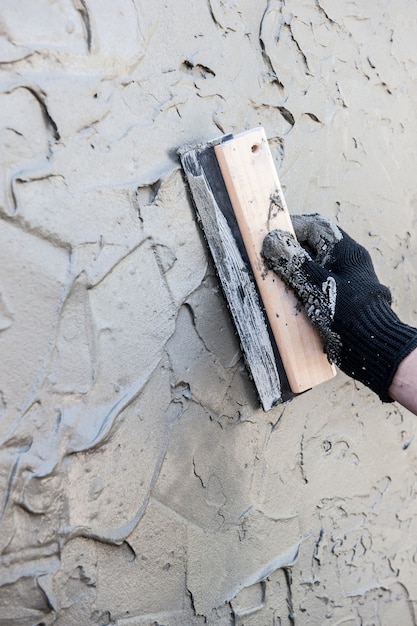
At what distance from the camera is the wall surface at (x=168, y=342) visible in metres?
0.86

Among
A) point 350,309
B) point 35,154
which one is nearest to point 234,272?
point 350,309

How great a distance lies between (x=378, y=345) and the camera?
100 cm

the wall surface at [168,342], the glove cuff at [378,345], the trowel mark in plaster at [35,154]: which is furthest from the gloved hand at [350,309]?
the trowel mark in plaster at [35,154]

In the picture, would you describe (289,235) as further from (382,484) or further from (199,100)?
(382,484)

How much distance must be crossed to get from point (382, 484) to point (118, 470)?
74cm

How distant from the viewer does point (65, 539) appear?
2.91ft

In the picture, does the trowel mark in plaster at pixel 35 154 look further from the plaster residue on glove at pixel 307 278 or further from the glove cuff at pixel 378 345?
the glove cuff at pixel 378 345

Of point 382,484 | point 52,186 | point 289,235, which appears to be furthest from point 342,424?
point 52,186

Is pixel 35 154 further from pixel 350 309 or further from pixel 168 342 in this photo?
pixel 350 309

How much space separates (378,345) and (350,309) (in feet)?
0.25

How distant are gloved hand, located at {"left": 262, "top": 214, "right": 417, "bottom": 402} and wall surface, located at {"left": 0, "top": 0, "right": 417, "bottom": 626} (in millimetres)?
144

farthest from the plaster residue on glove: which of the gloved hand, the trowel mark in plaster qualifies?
the trowel mark in plaster

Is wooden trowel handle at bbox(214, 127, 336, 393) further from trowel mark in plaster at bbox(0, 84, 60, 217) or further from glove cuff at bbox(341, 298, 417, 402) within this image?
trowel mark in plaster at bbox(0, 84, 60, 217)

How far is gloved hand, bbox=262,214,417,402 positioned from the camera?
3.27 ft
